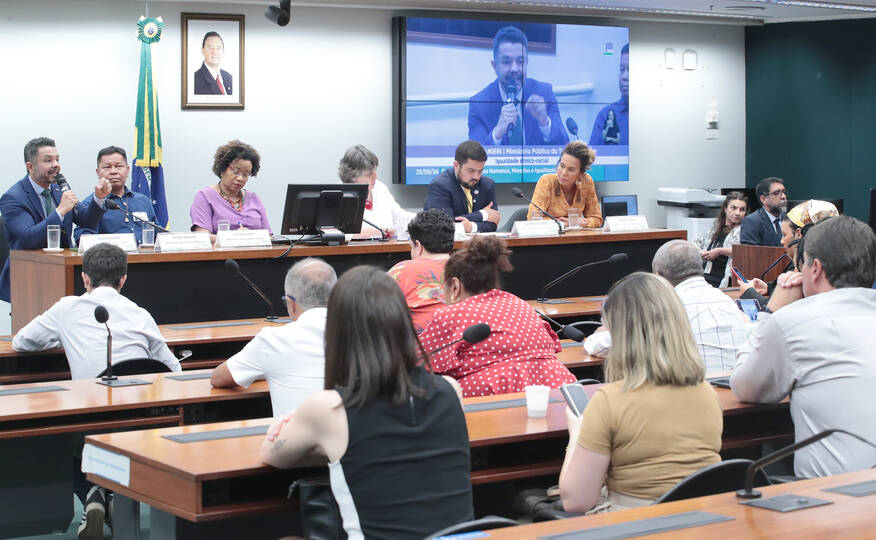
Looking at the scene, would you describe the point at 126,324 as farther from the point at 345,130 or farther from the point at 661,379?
the point at 345,130

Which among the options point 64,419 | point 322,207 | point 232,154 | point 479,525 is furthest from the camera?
point 232,154

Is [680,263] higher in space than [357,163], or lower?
lower

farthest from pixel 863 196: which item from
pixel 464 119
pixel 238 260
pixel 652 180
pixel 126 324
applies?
pixel 126 324

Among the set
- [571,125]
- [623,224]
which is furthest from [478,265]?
[571,125]

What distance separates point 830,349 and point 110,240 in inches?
147

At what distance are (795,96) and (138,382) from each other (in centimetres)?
855

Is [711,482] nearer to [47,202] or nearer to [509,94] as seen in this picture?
[47,202]

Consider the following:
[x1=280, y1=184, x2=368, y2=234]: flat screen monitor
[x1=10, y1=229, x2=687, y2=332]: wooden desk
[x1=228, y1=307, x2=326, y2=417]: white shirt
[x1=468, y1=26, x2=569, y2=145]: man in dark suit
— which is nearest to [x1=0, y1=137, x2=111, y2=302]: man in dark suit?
[x1=10, y1=229, x2=687, y2=332]: wooden desk

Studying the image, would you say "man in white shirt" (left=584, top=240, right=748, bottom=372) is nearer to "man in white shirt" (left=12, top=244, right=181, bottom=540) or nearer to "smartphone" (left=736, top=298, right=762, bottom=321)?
"smartphone" (left=736, top=298, right=762, bottom=321)

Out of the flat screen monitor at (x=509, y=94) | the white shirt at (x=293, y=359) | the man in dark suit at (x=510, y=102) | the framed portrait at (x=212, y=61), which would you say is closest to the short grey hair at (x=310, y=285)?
the white shirt at (x=293, y=359)

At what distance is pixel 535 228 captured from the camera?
254 inches

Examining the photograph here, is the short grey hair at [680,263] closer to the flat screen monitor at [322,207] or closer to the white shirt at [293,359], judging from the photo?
the white shirt at [293,359]

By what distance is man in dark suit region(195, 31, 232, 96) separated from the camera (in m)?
8.08

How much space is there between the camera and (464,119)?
8945mm
